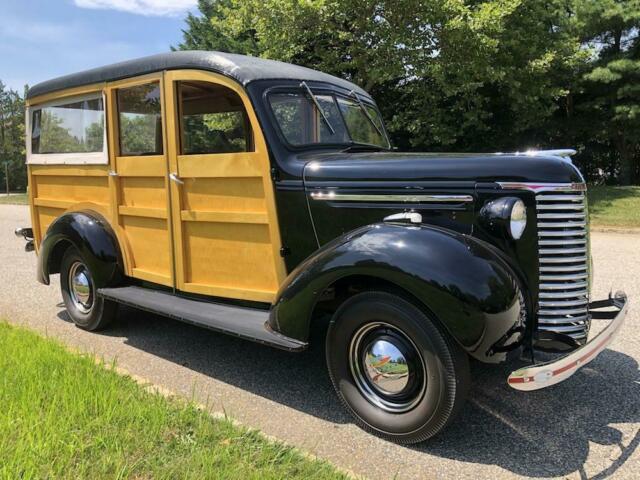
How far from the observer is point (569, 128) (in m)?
20.0

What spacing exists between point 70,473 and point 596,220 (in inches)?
488

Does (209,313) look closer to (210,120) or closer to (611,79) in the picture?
(210,120)

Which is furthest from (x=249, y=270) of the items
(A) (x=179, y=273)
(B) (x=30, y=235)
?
(B) (x=30, y=235)

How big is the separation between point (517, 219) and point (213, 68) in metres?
2.31

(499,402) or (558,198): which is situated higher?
(558,198)

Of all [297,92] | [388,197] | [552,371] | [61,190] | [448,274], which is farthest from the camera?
[61,190]

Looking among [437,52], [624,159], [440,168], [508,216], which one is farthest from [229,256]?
[624,159]

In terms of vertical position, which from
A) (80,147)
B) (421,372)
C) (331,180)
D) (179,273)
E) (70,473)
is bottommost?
(70,473)

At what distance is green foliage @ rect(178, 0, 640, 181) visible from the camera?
44.1 ft

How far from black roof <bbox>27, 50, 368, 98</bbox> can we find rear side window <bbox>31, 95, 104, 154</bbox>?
0.82 ft

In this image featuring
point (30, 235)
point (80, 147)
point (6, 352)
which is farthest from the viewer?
point (30, 235)

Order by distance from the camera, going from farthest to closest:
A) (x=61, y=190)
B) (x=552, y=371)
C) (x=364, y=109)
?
(x=61, y=190) → (x=364, y=109) → (x=552, y=371)

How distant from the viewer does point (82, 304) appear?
513cm

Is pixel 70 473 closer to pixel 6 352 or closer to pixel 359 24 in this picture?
pixel 6 352
